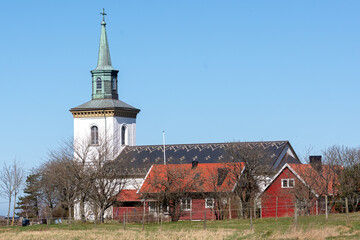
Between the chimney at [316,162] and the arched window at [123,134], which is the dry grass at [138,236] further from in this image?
the arched window at [123,134]

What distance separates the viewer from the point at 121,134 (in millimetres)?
83875

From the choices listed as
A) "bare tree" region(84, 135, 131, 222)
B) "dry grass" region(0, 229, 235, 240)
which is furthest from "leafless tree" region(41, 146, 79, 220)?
"dry grass" region(0, 229, 235, 240)

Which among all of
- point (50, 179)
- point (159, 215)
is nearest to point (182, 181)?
point (159, 215)

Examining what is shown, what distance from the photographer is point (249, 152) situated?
2473 inches

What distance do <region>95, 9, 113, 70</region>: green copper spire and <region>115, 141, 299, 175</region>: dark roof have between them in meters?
9.86

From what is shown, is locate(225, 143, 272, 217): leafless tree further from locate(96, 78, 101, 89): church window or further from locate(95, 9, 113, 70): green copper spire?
locate(95, 9, 113, 70): green copper spire

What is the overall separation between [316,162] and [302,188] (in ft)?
15.4

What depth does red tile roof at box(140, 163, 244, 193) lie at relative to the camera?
58.5 meters

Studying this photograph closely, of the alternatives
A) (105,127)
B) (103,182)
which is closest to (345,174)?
(103,182)

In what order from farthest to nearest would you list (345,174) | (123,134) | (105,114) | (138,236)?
1. (123,134)
2. (105,114)
3. (345,174)
4. (138,236)

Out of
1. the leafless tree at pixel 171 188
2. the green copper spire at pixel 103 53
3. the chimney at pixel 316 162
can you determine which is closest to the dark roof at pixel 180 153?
the green copper spire at pixel 103 53

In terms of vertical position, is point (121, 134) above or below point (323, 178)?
above

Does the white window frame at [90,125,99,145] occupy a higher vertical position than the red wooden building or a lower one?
higher

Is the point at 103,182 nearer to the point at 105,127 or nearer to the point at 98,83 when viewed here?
the point at 105,127
